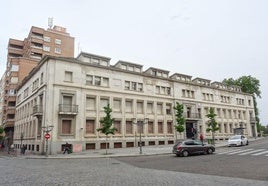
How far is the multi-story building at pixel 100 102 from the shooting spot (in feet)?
99.6

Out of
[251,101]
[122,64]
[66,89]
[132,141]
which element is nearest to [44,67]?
[66,89]

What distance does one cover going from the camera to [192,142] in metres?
22.0

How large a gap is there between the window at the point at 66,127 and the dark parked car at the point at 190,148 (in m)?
15.4

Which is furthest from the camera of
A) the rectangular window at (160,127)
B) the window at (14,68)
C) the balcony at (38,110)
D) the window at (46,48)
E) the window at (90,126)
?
the window at (46,48)

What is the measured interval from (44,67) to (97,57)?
7998mm

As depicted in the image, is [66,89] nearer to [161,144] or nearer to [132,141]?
[132,141]

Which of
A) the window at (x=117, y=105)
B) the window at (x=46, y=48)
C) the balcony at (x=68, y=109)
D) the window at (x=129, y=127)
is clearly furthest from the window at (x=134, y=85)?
the window at (x=46, y=48)

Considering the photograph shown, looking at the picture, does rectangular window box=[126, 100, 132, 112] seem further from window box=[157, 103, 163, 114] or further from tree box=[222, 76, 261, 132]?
tree box=[222, 76, 261, 132]

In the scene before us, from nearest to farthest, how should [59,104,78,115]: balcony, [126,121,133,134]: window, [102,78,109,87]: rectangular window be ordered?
[59,104,78,115]: balcony → [102,78,109,87]: rectangular window → [126,121,133,134]: window

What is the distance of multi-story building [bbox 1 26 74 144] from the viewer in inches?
2046

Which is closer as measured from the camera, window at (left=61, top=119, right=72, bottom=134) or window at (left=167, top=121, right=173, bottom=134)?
window at (left=61, top=119, right=72, bottom=134)

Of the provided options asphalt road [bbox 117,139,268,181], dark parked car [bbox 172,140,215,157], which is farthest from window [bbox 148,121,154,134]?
asphalt road [bbox 117,139,268,181]

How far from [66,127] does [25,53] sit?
3968 cm

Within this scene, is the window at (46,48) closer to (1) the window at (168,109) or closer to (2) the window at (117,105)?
(2) the window at (117,105)
